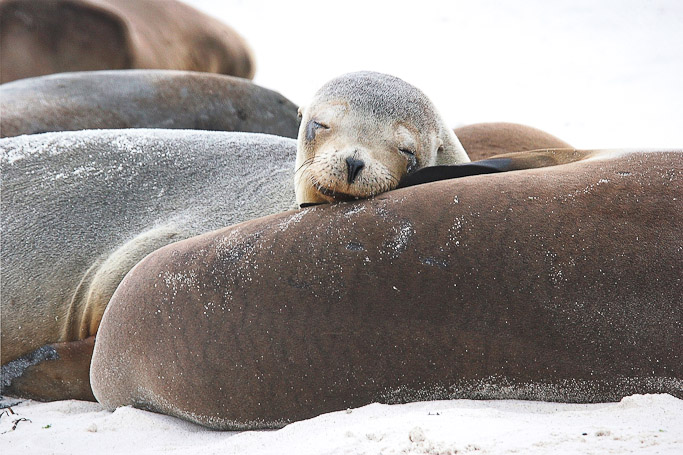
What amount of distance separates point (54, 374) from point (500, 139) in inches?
101

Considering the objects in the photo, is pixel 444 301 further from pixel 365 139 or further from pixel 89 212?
pixel 89 212

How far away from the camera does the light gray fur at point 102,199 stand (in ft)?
11.0

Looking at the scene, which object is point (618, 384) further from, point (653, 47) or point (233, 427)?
point (653, 47)

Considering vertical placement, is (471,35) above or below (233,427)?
above

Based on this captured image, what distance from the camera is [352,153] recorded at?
8.17ft

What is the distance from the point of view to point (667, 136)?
19.9 feet

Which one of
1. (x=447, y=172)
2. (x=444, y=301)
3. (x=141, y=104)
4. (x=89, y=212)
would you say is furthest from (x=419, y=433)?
(x=141, y=104)

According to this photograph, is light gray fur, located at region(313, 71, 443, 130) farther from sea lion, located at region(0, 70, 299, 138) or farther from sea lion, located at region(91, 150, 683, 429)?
sea lion, located at region(0, 70, 299, 138)

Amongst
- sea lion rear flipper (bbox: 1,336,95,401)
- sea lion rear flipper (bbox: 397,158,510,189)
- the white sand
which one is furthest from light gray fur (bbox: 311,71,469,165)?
sea lion rear flipper (bbox: 1,336,95,401)

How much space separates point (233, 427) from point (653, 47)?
7.57 m

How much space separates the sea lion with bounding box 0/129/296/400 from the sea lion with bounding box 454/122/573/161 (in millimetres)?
1024

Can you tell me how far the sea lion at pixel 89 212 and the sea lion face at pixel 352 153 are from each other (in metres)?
0.61

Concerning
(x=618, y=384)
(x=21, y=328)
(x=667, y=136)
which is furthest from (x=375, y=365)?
(x=667, y=136)

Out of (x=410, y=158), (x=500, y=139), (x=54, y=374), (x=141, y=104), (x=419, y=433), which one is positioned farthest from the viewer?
(x=141, y=104)
